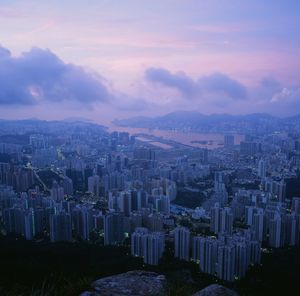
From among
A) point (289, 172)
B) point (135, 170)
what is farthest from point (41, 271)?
point (289, 172)

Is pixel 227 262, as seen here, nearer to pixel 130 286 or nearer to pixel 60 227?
pixel 60 227

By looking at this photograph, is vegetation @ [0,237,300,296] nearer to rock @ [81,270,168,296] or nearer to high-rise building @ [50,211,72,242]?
high-rise building @ [50,211,72,242]

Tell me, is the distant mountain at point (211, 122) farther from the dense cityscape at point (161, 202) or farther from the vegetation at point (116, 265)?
the vegetation at point (116, 265)

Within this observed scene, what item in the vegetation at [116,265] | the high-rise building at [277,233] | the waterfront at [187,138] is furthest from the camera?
the waterfront at [187,138]

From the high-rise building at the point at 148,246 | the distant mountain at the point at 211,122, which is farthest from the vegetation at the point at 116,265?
the distant mountain at the point at 211,122

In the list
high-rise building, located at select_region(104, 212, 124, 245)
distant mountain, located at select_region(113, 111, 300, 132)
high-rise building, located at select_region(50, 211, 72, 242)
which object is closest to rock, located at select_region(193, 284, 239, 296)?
high-rise building, located at select_region(104, 212, 124, 245)

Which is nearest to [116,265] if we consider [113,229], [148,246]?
[148,246]
